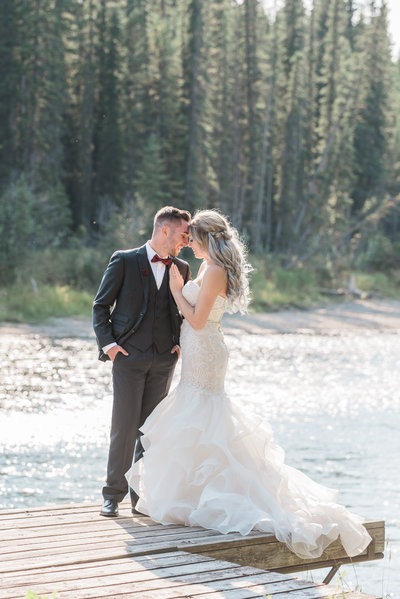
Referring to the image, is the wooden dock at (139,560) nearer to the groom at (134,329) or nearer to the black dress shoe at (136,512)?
the black dress shoe at (136,512)

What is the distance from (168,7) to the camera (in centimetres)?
5772

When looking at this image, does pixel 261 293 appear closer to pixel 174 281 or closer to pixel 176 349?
pixel 176 349

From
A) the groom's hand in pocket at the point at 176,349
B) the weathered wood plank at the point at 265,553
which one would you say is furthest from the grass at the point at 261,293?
the weathered wood plank at the point at 265,553

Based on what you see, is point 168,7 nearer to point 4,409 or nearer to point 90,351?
point 90,351

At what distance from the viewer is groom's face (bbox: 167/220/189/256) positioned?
6312 millimetres

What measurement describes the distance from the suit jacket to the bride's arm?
0.64 feet

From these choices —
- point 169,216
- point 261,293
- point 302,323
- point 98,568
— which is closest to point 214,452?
point 98,568

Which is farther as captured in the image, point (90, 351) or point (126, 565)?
point (90, 351)

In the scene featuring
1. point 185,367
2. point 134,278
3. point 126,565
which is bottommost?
point 126,565

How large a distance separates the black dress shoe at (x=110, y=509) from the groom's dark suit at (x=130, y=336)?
3cm

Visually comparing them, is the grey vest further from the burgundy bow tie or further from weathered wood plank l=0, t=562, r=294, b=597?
weathered wood plank l=0, t=562, r=294, b=597

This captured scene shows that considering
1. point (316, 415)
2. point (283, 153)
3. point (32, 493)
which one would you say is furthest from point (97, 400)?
point (283, 153)

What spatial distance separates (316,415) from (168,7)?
4552 cm

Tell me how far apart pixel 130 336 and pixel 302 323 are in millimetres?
26061
